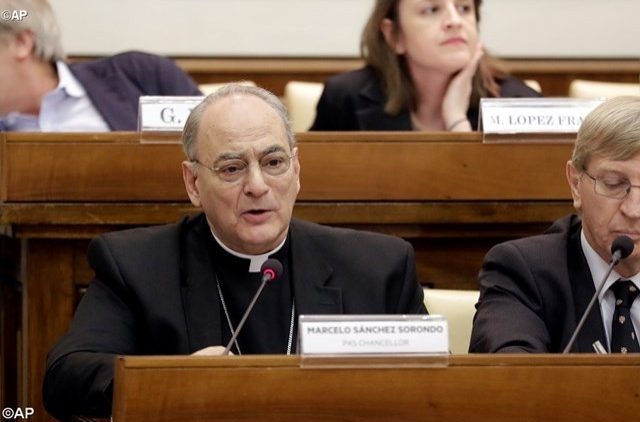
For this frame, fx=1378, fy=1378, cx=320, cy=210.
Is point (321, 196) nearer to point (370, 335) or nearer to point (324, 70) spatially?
point (370, 335)

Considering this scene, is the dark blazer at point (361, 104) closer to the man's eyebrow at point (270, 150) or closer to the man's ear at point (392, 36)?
the man's ear at point (392, 36)

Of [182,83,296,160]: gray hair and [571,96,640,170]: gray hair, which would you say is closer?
[571,96,640,170]: gray hair

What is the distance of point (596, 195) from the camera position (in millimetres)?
2604

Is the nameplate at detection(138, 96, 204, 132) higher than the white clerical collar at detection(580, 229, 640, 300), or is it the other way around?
the nameplate at detection(138, 96, 204, 132)

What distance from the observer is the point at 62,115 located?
12.9ft

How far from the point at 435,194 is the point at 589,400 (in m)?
1.25

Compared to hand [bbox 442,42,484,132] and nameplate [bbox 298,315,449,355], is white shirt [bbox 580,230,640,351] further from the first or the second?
hand [bbox 442,42,484,132]

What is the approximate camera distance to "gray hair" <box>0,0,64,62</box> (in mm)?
3947

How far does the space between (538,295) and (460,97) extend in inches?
57.4

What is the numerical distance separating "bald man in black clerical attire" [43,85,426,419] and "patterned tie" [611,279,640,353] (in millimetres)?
377

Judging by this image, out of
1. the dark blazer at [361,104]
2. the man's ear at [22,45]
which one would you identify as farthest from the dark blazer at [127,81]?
the dark blazer at [361,104]

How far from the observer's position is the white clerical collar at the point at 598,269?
265 cm

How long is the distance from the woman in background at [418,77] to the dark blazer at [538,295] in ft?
4.19

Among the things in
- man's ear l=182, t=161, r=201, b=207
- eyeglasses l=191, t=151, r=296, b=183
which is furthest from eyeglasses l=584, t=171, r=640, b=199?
man's ear l=182, t=161, r=201, b=207
